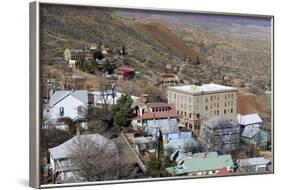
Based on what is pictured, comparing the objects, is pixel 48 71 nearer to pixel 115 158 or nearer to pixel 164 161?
pixel 115 158

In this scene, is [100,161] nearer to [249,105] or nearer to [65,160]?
[65,160]

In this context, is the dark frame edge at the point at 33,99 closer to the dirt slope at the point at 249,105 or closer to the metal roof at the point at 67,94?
the metal roof at the point at 67,94

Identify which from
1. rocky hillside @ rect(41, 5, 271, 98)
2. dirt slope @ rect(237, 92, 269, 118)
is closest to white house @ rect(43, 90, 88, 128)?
rocky hillside @ rect(41, 5, 271, 98)

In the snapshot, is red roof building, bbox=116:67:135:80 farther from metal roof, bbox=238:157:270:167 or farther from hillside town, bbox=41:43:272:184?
metal roof, bbox=238:157:270:167

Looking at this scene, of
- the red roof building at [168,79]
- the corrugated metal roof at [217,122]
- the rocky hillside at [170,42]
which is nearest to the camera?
the rocky hillside at [170,42]

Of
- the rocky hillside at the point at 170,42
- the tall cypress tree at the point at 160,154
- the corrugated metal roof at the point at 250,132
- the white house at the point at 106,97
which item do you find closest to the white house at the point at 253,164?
the corrugated metal roof at the point at 250,132

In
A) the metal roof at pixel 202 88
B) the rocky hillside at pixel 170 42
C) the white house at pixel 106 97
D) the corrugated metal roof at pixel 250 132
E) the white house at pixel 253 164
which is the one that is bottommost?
the white house at pixel 253 164

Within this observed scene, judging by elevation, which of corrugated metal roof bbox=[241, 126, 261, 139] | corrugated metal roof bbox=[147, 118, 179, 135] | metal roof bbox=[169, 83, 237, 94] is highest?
metal roof bbox=[169, 83, 237, 94]
